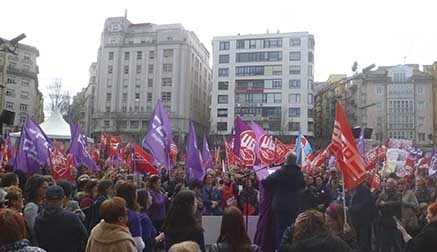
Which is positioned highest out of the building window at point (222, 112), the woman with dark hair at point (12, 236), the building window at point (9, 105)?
the building window at point (9, 105)

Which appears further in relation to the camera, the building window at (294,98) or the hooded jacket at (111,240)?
the building window at (294,98)

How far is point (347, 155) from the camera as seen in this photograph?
7.19 m

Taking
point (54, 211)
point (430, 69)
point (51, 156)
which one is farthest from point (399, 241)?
point (430, 69)

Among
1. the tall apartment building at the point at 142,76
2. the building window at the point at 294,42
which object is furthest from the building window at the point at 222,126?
the building window at the point at 294,42

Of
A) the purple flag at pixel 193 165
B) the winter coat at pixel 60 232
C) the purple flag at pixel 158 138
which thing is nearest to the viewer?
the winter coat at pixel 60 232

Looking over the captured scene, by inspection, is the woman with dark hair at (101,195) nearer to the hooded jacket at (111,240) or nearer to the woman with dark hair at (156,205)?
the woman with dark hair at (156,205)

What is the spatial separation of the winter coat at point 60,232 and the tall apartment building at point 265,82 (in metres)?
70.9

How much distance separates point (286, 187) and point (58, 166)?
668 centimetres

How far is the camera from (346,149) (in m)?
7.25

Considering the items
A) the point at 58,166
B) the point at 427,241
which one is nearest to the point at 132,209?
the point at 427,241

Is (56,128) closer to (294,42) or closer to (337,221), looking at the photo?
(337,221)

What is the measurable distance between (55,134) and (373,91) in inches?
2801

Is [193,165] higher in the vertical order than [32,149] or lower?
Result: lower

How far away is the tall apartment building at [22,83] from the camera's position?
8581 centimetres
